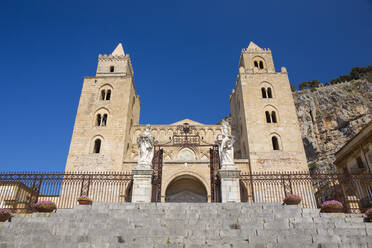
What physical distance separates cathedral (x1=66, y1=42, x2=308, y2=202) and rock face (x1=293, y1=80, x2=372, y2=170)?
18.1 m

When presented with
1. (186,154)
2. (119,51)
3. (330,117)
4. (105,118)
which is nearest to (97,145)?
(105,118)

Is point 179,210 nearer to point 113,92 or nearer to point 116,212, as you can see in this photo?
point 116,212

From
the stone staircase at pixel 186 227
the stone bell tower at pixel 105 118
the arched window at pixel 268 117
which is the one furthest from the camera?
the arched window at pixel 268 117

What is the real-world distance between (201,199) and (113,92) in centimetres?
1438

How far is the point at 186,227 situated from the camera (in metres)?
7.91

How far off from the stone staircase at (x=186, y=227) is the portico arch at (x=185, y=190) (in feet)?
45.2

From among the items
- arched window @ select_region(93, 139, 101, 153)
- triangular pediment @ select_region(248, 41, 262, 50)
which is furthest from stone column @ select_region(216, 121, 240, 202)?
triangular pediment @ select_region(248, 41, 262, 50)

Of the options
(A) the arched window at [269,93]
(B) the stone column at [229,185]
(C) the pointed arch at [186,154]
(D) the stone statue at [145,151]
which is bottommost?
(B) the stone column at [229,185]

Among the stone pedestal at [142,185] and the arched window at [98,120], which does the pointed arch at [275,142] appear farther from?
the arched window at [98,120]

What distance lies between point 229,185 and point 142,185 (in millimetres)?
4062

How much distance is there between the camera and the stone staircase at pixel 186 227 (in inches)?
279

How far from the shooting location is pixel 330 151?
4041 cm

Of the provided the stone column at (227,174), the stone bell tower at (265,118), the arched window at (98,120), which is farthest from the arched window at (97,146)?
the stone column at (227,174)

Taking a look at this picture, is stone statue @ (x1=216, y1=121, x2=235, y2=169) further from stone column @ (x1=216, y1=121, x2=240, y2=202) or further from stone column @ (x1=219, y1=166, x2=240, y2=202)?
stone column @ (x1=219, y1=166, x2=240, y2=202)
